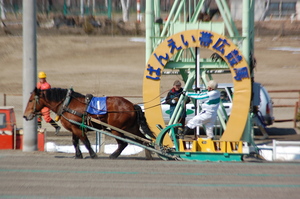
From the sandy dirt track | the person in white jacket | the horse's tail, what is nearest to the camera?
the sandy dirt track

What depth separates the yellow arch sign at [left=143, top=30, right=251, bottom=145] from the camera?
14062 mm

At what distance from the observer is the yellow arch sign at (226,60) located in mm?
14062

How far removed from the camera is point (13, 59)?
35219 mm

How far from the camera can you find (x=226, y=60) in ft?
46.1

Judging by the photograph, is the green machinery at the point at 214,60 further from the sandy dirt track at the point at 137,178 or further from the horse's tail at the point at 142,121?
the sandy dirt track at the point at 137,178

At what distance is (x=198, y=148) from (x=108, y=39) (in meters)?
30.9

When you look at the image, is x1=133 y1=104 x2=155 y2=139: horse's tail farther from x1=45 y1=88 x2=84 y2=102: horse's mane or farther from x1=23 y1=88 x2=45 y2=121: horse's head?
x1=23 y1=88 x2=45 y2=121: horse's head

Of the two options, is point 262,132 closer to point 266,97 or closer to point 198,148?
point 266,97

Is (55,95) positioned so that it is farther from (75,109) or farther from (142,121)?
(142,121)

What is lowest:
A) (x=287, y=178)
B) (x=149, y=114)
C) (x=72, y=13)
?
(x=287, y=178)

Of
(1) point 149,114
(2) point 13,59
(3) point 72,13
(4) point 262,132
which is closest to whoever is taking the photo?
(1) point 149,114

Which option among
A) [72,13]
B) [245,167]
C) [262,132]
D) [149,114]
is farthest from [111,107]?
[72,13]

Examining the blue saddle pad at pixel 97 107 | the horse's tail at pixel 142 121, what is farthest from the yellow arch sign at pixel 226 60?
the blue saddle pad at pixel 97 107

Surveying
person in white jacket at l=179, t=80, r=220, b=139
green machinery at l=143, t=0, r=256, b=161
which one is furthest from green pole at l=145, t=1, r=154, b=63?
person in white jacket at l=179, t=80, r=220, b=139
